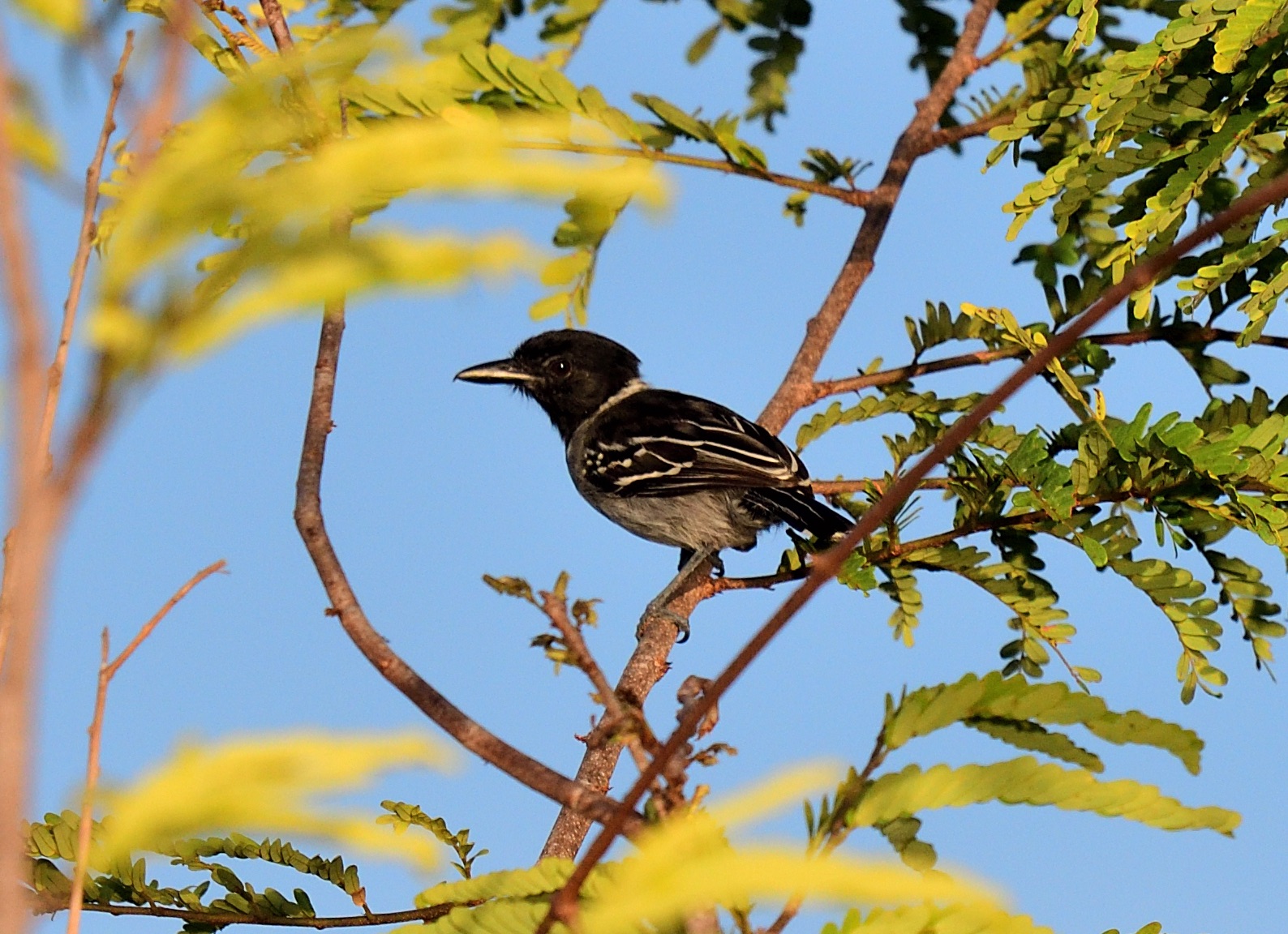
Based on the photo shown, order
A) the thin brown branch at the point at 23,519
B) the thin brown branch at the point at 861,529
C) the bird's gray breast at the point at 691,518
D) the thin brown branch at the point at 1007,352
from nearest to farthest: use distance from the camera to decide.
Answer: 1. the thin brown branch at the point at 23,519
2. the thin brown branch at the point at 861,529
3. the thin brown branch at the point at 1007,352
4. the bird's gray breast at the point at 691,518

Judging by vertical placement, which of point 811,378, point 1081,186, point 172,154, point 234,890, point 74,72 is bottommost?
point 172,154

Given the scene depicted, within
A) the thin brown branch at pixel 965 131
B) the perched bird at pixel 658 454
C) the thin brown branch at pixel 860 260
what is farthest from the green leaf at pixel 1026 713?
the thin brown branch at pixel 965 131

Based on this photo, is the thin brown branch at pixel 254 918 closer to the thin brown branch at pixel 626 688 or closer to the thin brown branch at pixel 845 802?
the thin brown branch at pixel 626 688

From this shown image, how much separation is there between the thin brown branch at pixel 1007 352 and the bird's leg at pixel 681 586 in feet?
2.20

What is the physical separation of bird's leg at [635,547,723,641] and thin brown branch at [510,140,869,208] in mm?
1463

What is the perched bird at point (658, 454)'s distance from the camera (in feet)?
16.2

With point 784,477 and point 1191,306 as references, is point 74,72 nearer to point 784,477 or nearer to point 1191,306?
point 1191,306

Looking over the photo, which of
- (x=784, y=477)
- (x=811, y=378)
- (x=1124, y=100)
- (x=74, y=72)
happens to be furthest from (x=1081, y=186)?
(x=74, y=72)

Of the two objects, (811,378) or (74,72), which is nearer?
(74,72)

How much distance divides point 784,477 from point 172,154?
3793 millimetres

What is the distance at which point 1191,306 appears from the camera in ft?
10.5

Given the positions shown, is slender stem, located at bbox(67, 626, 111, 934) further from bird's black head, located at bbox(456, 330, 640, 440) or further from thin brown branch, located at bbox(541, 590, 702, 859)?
bird's black head, located at bbox(456, 330, 640, 440)

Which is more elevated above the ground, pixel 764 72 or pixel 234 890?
pixel 764 72

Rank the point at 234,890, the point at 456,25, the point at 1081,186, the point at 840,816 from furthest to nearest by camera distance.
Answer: the point at 456,25
the point at 1081,186
the point at 234,890
the point at 840,816
